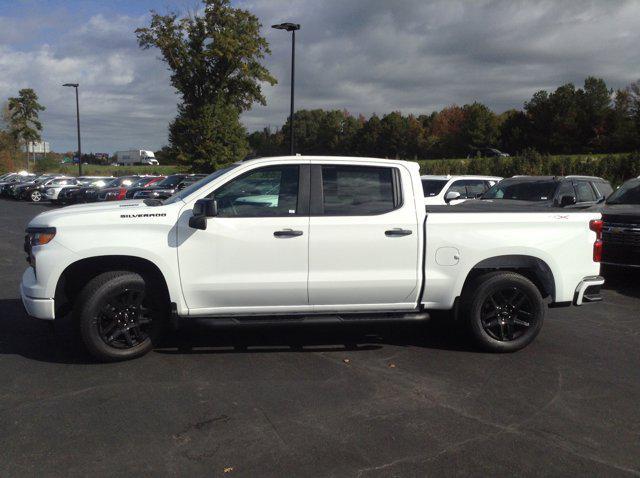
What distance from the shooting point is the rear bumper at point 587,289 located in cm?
600

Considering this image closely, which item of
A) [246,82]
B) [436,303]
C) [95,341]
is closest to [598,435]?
[436,303]

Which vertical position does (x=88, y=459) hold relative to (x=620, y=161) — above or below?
below

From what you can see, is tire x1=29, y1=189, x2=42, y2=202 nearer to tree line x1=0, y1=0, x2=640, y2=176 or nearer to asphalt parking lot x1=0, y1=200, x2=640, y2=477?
tree line x1=0, y1=0, x2=640, y2=176

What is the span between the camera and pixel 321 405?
4.63 m

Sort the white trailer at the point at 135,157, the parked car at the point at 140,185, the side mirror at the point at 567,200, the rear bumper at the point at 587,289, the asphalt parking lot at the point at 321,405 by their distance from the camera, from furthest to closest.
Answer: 1. the white trailer at the point at 135,157
2. the parked car at the point at 140,185
3. the side mirror at the point at 567,200
4. the rear bumper at the point at 587,289
5. the asphalt parking lot at the point at 321,405

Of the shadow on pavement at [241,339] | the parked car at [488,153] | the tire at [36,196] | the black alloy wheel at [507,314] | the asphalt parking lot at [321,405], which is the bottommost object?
the asphalt parking lot at [321,405]

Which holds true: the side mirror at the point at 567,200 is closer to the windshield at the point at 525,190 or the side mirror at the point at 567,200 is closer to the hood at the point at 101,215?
the windshield at the point at 525,190

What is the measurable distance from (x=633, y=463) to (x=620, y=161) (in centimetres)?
3458

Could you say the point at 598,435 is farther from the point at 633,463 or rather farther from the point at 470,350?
the point at 470,350

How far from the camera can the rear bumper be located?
19.7 feet

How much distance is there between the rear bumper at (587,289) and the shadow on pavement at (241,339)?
116 centimetres

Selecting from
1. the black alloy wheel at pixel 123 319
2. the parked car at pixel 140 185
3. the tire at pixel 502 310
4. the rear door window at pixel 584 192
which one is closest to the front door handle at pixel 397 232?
the tire at pixel 502 310

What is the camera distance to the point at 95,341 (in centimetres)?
535

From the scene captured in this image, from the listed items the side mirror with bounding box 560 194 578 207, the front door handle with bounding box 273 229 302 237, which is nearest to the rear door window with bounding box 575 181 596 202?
the side mirror with bounding box 560 194 578 207
